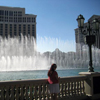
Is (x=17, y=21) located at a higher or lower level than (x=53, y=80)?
higher

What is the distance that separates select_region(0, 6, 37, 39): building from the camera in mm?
122000

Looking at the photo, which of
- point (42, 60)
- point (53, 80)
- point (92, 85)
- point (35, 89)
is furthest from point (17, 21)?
point (53, 80)

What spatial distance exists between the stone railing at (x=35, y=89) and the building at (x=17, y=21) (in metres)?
118

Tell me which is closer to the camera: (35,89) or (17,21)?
(35,89)

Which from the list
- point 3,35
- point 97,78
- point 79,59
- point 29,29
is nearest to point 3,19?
point 3,35

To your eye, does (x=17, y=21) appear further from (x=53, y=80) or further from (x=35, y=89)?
(x=53, y=80)

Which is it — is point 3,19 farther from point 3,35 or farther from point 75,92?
point 75,92

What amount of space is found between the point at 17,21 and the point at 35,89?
12301cm

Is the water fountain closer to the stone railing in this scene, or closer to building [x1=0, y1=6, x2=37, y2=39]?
the stone railing

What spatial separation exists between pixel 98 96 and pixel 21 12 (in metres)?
123

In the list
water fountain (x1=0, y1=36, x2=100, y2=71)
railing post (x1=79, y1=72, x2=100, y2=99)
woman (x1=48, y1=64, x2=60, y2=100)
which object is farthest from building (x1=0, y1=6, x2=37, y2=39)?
woman (x1=48, y1=64, x2=60, y2=100)

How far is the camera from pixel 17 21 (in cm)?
12388

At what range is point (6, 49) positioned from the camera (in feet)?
193

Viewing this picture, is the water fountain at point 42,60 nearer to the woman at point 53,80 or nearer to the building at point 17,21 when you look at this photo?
the woman at point 53,80
